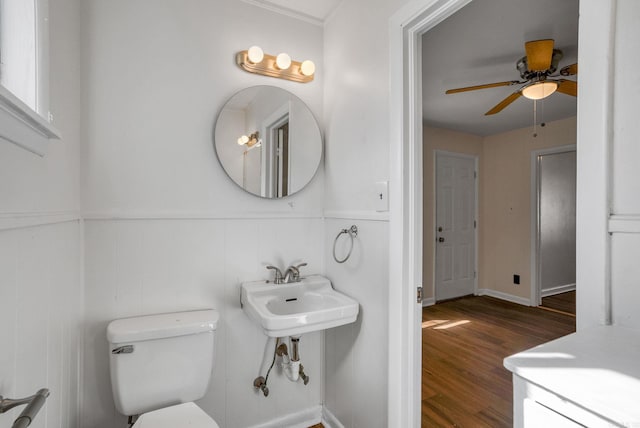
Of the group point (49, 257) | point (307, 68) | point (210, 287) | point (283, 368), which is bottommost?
point (283, 368)

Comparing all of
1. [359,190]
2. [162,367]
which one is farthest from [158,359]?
[359,190]

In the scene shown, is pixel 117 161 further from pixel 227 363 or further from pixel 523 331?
pixel 523 331

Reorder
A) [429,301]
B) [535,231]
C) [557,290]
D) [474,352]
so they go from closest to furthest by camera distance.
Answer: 1. [474,352]
2. [535,231]
3. [429,301]
4. [557,290]

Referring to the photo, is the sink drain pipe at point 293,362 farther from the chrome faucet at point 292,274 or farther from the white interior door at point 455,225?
the white interior door at point 455,225

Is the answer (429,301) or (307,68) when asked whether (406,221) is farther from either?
(429,301)

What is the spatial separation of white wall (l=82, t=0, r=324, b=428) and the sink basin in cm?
15

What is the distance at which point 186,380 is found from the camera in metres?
1.38

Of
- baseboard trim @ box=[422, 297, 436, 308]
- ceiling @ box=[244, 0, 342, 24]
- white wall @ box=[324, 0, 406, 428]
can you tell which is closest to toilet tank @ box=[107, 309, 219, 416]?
white wall @ box=[324, 0, 406, 428]

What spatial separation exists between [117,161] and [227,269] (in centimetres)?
75

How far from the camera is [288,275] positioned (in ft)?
5.69

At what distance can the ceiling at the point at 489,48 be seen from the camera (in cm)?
179

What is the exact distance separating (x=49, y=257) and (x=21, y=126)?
48cm

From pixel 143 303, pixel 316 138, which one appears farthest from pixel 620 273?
pixel 143 303

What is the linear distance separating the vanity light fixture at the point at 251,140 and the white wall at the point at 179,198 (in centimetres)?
16
